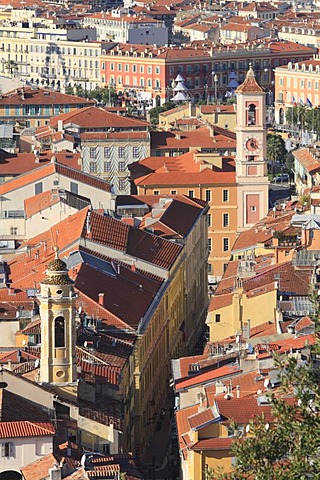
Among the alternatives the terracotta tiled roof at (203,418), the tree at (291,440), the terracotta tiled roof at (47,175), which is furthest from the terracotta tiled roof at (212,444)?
the terracotta tiled roof at (47,175)

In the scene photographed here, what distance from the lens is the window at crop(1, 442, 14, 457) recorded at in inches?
1532

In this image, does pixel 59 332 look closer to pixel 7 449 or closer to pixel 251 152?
pixel 7 449

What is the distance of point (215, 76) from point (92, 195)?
81.3m

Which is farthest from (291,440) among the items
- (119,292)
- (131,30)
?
(131,30)

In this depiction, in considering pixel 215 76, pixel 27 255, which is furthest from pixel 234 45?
pixel 27 255

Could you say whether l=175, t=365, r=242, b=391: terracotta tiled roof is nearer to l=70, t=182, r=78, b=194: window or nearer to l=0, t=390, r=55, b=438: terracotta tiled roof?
l=0, t=390, r=55, b=438: terracotta tiled roof

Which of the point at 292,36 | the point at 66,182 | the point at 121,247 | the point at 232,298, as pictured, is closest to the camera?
the point at 232,298

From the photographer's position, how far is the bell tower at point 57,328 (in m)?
43.0

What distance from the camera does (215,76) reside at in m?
153

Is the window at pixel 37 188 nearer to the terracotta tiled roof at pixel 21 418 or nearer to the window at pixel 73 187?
the window at pixel 73 187

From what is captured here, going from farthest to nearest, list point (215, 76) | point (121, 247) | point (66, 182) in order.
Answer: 1. point (215, 76)
2. point (66, 182)
3. point (121, 247)

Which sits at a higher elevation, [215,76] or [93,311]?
[93,311]

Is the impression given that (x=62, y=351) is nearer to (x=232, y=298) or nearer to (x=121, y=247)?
(x=232, y=298)

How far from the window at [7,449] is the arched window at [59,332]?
4469mm
